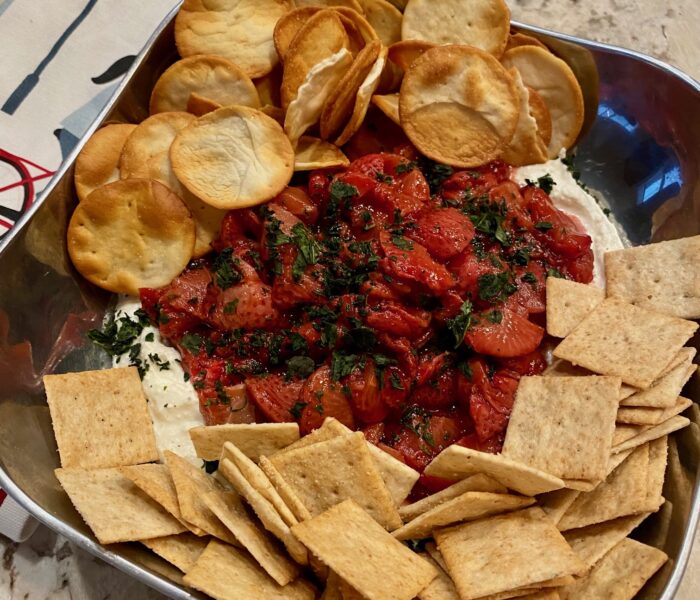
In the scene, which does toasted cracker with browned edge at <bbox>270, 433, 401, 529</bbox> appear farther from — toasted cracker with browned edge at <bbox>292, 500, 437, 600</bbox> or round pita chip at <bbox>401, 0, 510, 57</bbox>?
round pita chip at <bbox>401, 0, 510, 57</bbox>

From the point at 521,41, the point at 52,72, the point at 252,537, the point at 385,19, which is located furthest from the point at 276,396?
the point at 52,72

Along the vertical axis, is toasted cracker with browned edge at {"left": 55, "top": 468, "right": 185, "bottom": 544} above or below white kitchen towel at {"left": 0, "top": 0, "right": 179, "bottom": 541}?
below

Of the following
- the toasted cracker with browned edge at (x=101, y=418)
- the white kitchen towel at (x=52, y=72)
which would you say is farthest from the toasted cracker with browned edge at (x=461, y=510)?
the white kitchen towel at (x=52, y=72)

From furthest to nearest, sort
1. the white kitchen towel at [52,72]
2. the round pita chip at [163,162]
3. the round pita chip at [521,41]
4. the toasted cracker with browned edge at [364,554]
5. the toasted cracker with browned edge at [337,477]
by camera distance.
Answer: the white kitchen towel at [52,72] → the round pita chip at [521,41] → the round pita chip at [163,162] → the toasted cracker with browned edge at [337,477] → the toasted cracker with browned edge at [364,554]

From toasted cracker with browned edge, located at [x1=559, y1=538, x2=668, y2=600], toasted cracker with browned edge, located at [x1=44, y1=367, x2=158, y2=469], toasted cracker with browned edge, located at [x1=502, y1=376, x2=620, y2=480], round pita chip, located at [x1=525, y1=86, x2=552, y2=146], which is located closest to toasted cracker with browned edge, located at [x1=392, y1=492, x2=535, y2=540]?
toasted cracker with browned edge, located at [x1=502, y1=376, x2=620, y2=480]

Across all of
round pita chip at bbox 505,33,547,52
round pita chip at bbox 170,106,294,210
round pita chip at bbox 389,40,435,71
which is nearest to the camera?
round pita chip at bbox 170,106,294,210

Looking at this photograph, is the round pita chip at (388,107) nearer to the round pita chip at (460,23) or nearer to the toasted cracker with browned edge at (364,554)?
the round pita chip at (460,23)
